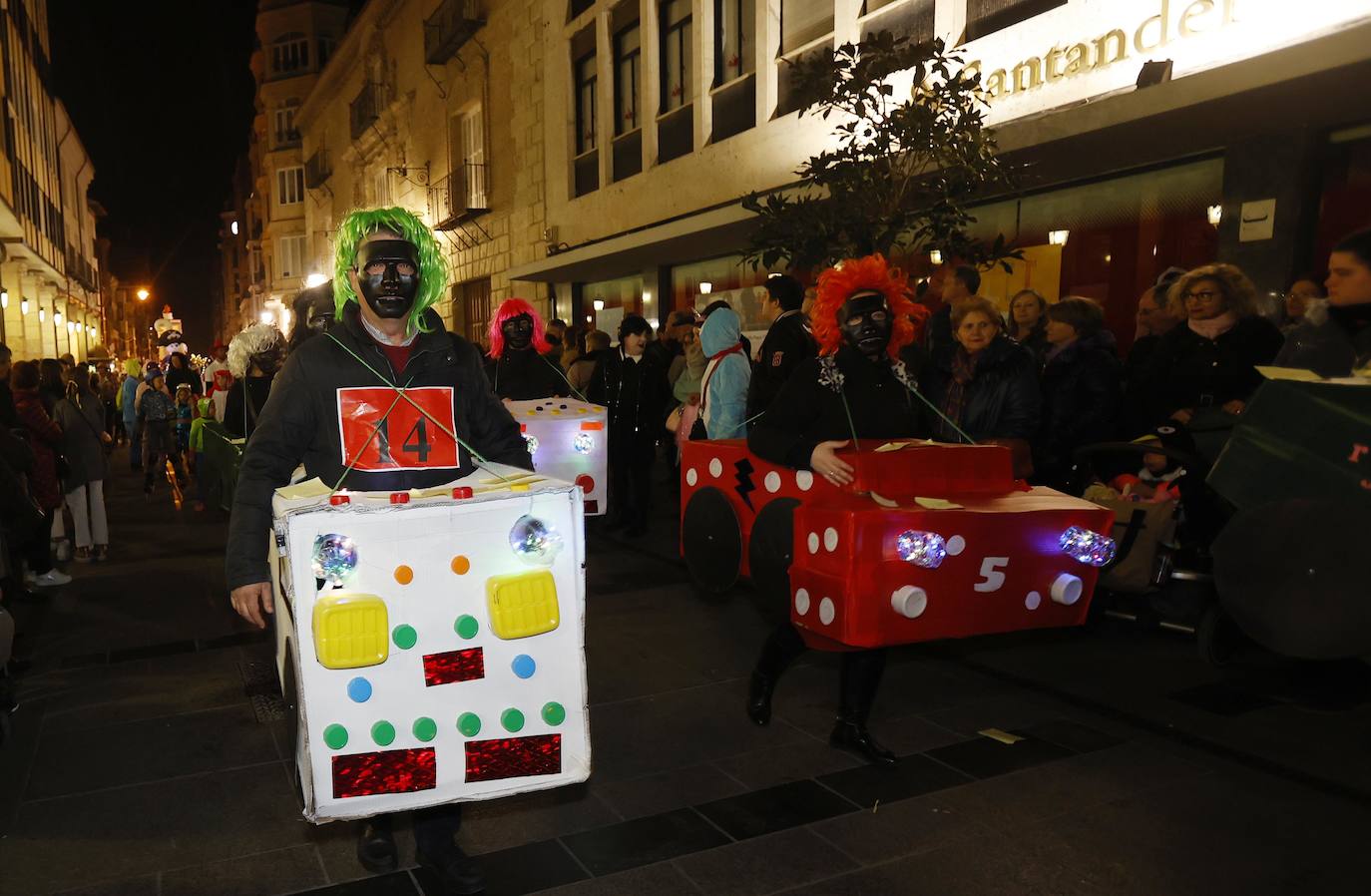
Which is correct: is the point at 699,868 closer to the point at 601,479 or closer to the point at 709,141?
the point at 601,479

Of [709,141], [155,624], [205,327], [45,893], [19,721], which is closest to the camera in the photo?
[45,893]

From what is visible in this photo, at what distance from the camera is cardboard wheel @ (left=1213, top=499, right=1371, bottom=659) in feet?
9.00

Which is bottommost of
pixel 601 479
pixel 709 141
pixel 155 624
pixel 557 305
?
pixel 155 624

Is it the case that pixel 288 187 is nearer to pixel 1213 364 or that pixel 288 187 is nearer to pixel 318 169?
pixel 318 169

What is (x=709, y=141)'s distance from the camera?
14.4m

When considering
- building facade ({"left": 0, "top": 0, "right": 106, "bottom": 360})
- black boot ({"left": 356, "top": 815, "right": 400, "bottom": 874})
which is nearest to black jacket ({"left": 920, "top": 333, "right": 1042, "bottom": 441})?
black boot ({"left": 356, "top": 815, "right": 400, "bottom": 874})

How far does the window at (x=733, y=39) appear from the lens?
13523 millimetres

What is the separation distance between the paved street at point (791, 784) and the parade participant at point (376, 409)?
0.87ft

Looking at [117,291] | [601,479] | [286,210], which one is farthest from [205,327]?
[601,479]

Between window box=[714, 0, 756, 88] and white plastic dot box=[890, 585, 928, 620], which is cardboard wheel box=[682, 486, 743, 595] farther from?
window box=[714, 0, 756, 88]

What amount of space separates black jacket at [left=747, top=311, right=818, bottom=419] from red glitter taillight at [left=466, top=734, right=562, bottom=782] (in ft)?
10.5

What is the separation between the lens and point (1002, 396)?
4848 mm

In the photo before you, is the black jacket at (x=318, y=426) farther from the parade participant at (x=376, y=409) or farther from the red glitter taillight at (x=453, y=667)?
the red glitter taillight at (x=453, y=667)

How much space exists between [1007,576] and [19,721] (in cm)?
461
